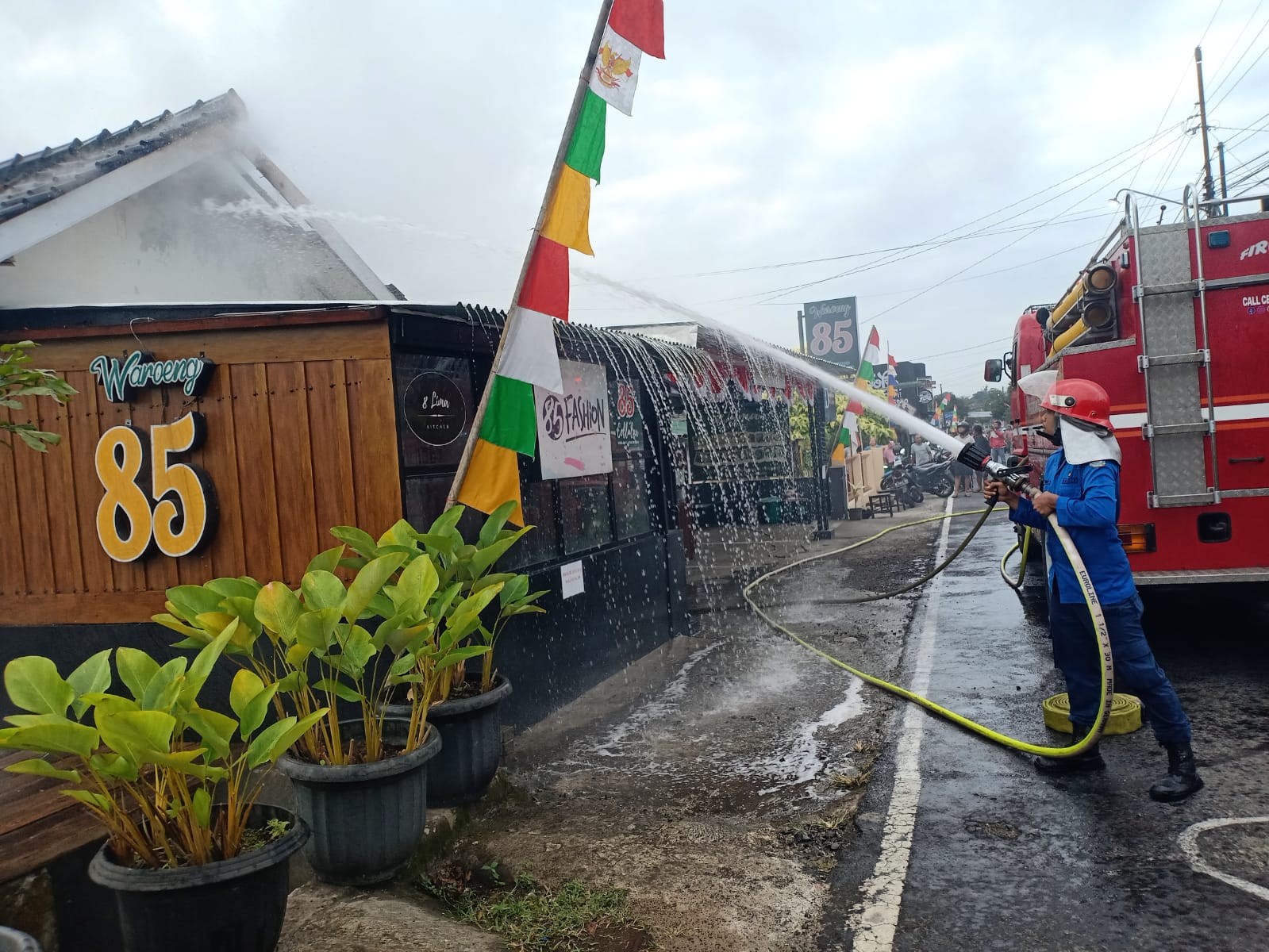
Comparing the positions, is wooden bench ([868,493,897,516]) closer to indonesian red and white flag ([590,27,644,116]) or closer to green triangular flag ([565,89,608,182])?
indonesian red and white flag ([590,27,644,116])

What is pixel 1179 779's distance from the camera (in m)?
4.59

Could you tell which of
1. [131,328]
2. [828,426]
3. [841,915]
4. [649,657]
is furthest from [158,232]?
[828,426]

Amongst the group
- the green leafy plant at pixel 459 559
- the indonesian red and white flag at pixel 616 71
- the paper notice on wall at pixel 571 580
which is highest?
the indonesian red and white flag at pixel 616 71

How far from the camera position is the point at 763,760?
5711 millimetres

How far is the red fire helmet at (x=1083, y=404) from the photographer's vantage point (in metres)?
4.88

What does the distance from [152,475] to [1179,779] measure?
618 centimetres

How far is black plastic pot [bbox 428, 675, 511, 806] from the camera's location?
4.61 metres

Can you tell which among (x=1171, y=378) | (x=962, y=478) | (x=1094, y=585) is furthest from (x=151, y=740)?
(x=962, y=478)

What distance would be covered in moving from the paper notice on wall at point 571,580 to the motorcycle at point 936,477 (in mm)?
19108

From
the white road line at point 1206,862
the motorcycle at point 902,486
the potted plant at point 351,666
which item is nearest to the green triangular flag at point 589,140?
the potted plant at point 351,666

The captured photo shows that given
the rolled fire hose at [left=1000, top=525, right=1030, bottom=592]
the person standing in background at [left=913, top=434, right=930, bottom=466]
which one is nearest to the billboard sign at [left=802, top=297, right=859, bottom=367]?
the person standing in background at [left=913, top=434, right=930, bottom=466]

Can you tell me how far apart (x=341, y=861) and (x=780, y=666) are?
4.98m

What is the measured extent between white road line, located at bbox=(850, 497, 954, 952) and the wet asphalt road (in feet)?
0.03

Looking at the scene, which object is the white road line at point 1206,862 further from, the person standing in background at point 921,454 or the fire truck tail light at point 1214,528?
the person standing in background at point 921,454
